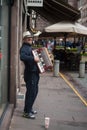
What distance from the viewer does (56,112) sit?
10578 millimetres

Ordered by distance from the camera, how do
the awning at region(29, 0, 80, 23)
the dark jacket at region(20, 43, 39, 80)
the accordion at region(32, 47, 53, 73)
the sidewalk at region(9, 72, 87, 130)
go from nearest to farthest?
the sidewalk at region(9, 72, 87, 130) → the dark jacket at region(20, 43, 39, 80) → the accordion at region(32, 47, 53, 73) → the awning at region(29, 0, 80, 23)

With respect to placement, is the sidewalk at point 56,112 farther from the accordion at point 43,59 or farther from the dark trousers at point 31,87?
the accordion at point 43,59

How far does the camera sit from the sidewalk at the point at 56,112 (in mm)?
8883

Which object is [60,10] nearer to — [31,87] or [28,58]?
[31,87]

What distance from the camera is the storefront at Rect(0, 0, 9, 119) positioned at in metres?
9.16

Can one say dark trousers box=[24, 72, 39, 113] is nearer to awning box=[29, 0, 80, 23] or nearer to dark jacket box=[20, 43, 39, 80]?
dark jacket box=[20, 43, 39, 80]

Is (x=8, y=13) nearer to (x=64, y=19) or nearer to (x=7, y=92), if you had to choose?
(x=7, y=92)

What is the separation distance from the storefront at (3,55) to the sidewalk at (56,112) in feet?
1.38

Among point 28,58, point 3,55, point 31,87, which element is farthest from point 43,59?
point 3,55

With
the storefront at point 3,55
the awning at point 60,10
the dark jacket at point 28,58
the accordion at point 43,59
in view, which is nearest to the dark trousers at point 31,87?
the dark jacket at point 28,58

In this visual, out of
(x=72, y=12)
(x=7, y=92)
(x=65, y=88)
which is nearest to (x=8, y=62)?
(x=7, y=92)

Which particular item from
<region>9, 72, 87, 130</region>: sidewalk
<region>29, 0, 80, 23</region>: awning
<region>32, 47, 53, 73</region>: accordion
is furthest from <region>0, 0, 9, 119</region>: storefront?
<region>29, 0, 80, 23</region>: awning

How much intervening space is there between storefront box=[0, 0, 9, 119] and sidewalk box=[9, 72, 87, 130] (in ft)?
1.38

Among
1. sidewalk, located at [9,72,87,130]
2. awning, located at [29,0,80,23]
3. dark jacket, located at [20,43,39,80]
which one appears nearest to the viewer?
sidewalk, located at [9,72,87,130]
